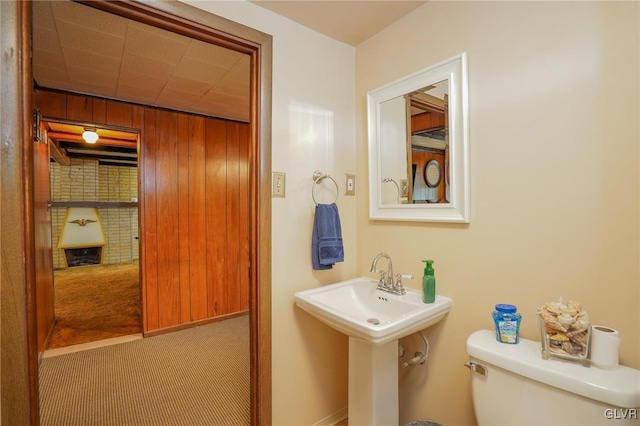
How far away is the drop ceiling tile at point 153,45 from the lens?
1.72 metres

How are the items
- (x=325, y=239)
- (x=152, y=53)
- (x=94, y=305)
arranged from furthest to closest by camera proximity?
(x=94, y=305) < (x=152, y=53) < (x=325, y=239)

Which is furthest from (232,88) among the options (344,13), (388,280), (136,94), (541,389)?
(541,389)

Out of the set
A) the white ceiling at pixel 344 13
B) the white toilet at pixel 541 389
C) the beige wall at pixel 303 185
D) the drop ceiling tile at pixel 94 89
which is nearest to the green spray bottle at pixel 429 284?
the white toilet at pixel 541 389

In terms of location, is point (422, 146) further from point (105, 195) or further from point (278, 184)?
point (105, 195)

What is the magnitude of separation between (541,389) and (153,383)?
7.71 ft

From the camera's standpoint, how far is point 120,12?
1.21 metres

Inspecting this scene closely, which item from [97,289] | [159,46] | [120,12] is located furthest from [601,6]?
[97,289]

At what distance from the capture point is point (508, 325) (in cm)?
108

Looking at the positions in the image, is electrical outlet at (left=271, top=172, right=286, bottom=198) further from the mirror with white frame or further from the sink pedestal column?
the sink pedestal column

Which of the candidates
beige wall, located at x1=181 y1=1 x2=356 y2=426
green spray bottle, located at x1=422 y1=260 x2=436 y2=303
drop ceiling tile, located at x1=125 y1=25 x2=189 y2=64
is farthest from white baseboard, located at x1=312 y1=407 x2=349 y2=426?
drop ceiling tile, located at x1=125 y1=25 x2=189 y2=64

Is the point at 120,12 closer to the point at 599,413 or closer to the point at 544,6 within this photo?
the point at 544,6

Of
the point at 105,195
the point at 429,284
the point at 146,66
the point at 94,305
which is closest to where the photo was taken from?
the point at 429,284

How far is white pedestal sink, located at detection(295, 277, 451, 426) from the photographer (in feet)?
4.20

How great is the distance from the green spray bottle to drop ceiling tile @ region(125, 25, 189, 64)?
1.85 m
